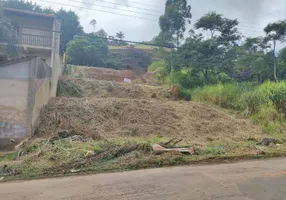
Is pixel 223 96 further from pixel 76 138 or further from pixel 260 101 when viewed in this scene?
pixel 76 138

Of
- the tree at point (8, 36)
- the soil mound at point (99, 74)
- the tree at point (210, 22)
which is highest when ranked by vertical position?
the tree at point (210, 22)

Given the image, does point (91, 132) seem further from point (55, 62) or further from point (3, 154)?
point (55, 62)

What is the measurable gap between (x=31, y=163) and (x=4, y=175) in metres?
0.55

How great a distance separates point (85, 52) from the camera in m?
24.8

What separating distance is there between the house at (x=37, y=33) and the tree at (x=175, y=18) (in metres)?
7.82

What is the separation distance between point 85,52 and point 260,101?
18562mm

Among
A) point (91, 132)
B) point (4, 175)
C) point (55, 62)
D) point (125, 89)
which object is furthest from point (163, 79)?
point (4, 175)

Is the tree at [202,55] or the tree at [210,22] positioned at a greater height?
the tree at [210,22]

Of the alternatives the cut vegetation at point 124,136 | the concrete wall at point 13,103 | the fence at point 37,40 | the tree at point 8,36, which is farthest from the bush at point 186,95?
the concrete wall at point 13,103

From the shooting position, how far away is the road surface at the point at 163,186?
348 cm

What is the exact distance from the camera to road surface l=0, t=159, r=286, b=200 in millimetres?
3484

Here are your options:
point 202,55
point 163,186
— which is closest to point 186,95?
point 202,55

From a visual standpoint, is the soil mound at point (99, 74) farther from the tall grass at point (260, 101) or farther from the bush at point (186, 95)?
the tall grass at point (260, 101)

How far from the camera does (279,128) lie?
958 cm
